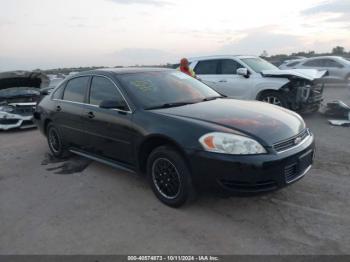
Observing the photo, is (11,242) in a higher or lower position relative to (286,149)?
lower

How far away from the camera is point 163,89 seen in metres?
4.73

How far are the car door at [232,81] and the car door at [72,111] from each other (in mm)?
4868

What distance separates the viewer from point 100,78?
5.01 meters

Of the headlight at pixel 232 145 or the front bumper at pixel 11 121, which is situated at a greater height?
the headlight at pixel 232 145

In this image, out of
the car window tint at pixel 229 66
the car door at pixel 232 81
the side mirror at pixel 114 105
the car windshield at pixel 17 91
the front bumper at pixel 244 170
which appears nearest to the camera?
the front bumper at pixel 244 170

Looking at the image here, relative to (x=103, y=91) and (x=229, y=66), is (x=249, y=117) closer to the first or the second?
(x=103, y=91)

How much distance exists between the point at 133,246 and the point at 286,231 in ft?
4.96

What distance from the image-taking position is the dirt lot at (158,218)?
10.5 feet

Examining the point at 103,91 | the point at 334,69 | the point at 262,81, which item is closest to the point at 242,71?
the point at 262,81

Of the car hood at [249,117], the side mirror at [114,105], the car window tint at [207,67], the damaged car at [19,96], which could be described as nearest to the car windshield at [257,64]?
the car window tint at [207,67]

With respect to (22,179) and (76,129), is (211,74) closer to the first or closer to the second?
(76,129)

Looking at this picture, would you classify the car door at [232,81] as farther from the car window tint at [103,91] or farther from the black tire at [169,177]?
the black tire at [169,177]

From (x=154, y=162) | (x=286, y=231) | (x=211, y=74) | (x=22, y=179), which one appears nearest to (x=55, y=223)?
(x=154, y=162)

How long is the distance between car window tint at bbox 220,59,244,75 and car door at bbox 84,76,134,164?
17.2 feet
